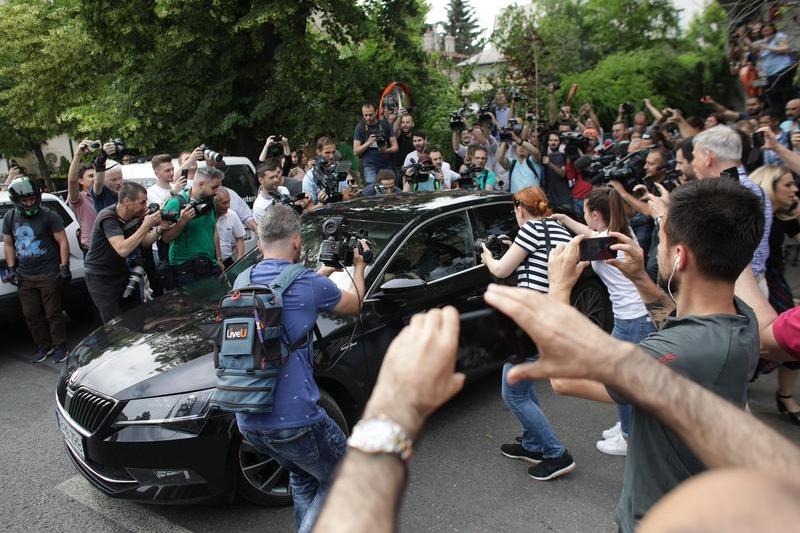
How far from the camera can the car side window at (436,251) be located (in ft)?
12.9

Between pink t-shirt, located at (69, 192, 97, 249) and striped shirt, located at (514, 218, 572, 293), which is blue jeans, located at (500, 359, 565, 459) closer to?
striped shirt, located at (514, 218, 572, 293)

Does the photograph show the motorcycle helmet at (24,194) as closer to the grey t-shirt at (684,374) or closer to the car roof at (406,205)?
the car roof at (406,205)

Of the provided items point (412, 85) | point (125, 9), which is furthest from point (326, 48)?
point (125, 9)

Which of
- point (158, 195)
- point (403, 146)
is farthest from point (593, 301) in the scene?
point (403, 146)

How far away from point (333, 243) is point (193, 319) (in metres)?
1.33

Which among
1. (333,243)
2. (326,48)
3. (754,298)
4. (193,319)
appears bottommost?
(193,319)

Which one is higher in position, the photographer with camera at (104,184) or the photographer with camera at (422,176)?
the photographer with camera at (104,184)

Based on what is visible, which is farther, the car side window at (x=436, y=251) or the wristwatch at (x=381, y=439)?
the car side window at (x=436, y=251)

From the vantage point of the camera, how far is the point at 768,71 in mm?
7828

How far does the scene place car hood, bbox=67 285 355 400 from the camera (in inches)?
120

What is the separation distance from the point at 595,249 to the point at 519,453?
2116mm

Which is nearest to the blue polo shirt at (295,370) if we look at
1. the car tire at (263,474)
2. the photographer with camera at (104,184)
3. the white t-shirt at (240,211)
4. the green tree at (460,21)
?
the car tire at (263,474)

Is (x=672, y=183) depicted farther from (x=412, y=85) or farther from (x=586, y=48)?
(x=586, y=48)

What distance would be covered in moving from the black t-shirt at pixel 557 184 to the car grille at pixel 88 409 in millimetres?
6819
